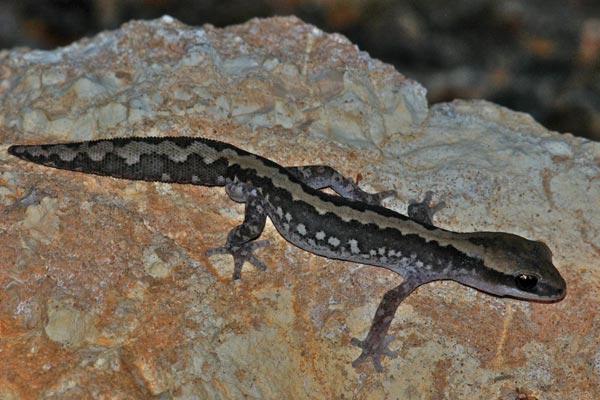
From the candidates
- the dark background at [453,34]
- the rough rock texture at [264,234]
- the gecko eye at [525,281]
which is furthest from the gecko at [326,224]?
the dark background at [453,34]

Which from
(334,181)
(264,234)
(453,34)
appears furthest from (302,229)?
(453,34)

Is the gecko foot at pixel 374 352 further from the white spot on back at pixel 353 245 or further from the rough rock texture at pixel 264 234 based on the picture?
the white spot on back at pixel 353 245

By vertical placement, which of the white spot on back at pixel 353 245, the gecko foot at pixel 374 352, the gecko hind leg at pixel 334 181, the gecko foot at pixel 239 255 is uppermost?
the gecko hind leg at pixel 334 181

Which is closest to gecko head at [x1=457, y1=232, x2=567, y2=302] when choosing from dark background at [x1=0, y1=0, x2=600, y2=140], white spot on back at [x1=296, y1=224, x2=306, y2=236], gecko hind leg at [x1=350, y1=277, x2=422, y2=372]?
gecko hind leg at [x1=350, y1=277, x2=422, y2=372]

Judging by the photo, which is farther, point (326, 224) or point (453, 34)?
point (453, 34)

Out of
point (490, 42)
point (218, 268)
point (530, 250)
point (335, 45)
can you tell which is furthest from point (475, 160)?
point (490, 42)

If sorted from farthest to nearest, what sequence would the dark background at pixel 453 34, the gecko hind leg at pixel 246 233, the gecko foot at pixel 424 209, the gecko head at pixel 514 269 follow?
1. the dark background at pixel 453 34
2. the gecko foot at pixel 424 209
3. the gecko hind leg at pixel 246 233
4. the gecko head at pixel 514 269

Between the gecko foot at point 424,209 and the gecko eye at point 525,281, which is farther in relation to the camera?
the gecko foot at point 424,209

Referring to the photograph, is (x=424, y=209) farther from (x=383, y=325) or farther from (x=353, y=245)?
(x=383, y=325)
